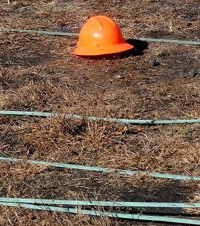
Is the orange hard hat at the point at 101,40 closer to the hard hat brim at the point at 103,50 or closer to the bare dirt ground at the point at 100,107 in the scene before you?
the hard hat brim at the point at 103,50

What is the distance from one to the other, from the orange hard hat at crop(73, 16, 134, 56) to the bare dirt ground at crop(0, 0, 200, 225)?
0.12 m

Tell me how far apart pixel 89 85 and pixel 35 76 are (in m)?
0.66

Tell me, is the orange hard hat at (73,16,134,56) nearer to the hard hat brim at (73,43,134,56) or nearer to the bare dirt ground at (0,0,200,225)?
the hard hat brim at (73,43,134,56)

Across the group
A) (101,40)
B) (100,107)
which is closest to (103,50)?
(101,40)

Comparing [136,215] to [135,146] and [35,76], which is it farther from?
[35,76]

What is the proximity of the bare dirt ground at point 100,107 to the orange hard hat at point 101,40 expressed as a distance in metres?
0.12

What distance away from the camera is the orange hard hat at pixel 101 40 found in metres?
7.05

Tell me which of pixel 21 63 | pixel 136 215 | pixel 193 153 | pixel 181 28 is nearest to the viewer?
pixel 136 215

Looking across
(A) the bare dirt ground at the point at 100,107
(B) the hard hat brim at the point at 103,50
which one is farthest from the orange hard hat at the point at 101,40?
(A) the bare dirt ground at the point at 100,107

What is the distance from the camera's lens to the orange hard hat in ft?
23.1

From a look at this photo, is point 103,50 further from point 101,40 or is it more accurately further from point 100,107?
point 100,107

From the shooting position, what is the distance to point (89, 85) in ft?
21.0

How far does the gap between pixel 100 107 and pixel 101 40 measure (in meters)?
1.68

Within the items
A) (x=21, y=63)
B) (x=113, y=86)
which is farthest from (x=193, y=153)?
(x=21, y=63)
